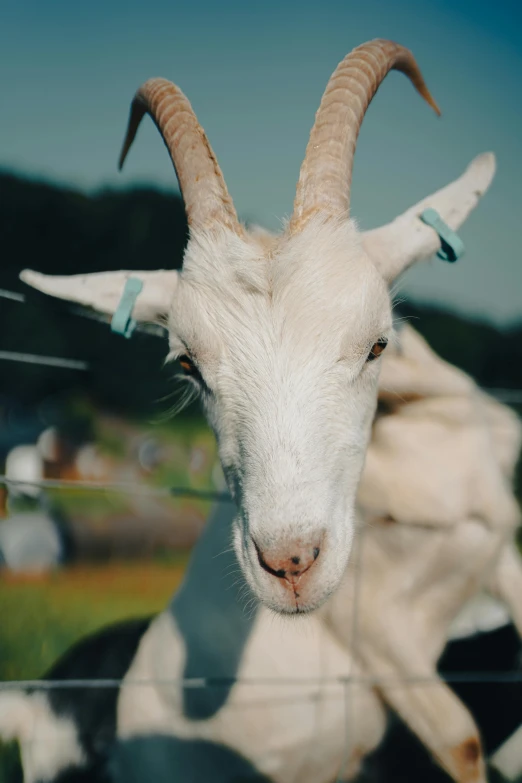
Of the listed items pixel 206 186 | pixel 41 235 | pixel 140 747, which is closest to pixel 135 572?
pixel 140 747

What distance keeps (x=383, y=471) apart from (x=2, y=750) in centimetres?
183

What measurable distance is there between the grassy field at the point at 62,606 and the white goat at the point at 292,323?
190 centimetres

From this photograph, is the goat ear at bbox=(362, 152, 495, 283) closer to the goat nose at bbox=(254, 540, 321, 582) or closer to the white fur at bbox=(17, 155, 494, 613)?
the white fur at bbox=(17, 155, 494, 613)

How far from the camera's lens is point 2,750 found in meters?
2.81

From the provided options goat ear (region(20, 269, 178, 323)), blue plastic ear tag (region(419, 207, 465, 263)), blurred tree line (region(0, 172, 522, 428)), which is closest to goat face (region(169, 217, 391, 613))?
goat ear (region(20, 269, 178, 323))

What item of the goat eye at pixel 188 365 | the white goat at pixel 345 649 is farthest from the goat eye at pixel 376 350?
the white goat at pixel 345 649

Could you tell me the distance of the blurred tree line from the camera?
12258mm

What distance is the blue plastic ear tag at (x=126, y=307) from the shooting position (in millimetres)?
2121

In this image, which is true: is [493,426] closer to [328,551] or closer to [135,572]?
[328,551]

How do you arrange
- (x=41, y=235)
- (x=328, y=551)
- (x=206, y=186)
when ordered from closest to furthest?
(x=328, y=551) < (x=206, y=186) < (x=41, y=235)

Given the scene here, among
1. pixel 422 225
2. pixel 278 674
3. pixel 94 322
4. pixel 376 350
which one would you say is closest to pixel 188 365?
pixel 376 350

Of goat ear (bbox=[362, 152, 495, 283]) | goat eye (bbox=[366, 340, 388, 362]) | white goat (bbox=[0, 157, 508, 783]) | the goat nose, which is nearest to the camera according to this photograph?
the goat nose

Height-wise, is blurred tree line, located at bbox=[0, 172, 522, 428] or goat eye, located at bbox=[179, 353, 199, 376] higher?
goat eye, located at bbox=[179, 353, 199, 376]

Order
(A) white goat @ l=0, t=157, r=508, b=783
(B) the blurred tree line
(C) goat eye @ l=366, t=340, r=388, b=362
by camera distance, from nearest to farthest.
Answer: (C) goat eye @ l=366, t=340, r=388, b=362 < (A) white goat @ l=0, t=157, r=508, b=783 < (B) the blurred tree line
